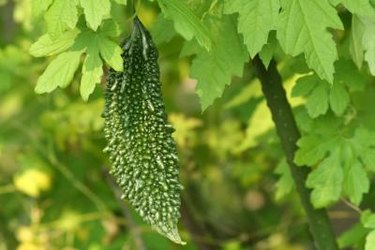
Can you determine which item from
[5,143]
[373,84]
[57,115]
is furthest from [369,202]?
[5,143]

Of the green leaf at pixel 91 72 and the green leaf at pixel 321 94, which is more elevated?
the green leaf at pixel 91 72

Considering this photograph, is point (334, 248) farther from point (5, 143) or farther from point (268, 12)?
point (5, 143)

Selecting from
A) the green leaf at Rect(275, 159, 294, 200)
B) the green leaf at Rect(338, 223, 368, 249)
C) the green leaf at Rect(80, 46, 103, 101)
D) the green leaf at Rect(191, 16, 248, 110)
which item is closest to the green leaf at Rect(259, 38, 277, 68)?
the green leaf at Rect(191, 16, 248, 110)

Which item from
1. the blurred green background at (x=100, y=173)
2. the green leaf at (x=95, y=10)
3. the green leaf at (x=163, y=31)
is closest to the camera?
the green leaf at (x=95, y=10)

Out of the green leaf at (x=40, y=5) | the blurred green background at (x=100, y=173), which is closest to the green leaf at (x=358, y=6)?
the green leaf at (x=40, y=5)

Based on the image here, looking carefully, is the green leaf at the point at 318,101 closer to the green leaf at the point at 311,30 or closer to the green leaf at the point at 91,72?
the green leaf at the point at 311,30

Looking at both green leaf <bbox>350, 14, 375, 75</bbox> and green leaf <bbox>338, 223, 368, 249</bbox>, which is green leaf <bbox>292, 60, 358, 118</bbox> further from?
green leaf <bbox>338, 223, 368, 249</bbox>

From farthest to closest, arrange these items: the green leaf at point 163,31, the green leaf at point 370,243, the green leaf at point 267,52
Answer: the green leaf at point 163,31 → the green leaf at point 370,243 → the green leaf at point 267,52
